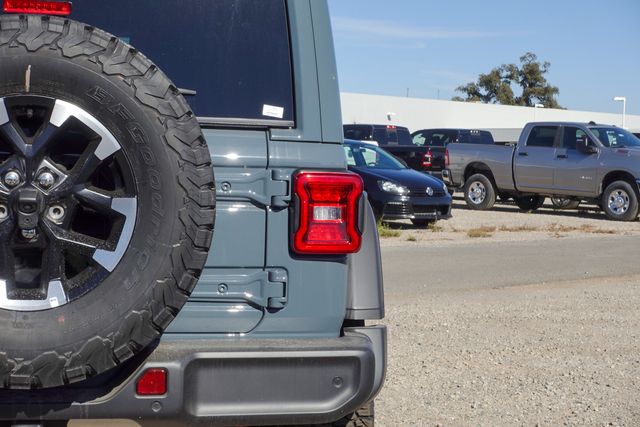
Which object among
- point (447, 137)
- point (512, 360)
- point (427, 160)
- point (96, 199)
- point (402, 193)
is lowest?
point (512, 360)

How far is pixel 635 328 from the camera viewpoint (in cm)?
816

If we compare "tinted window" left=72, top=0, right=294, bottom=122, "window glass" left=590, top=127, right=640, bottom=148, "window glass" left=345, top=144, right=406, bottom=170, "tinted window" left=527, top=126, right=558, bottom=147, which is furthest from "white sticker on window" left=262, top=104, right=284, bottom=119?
"tinted window" left=527, top=126, right=558, bottom=147

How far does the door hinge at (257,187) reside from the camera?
11.1ft

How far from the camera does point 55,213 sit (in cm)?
299

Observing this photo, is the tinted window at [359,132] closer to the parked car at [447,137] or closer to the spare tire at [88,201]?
the parked car at [447,137]

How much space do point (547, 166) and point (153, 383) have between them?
17.8 m

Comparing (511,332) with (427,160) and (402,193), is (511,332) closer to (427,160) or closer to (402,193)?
(402,193)

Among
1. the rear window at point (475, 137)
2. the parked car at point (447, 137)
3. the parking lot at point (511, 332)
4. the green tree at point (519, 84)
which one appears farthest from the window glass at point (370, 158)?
the green tree at point (519, 84)

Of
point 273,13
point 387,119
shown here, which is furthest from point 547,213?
point 387,119

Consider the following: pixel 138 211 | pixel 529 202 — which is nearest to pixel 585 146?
pixel 529 202

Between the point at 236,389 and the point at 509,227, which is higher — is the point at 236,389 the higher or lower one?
the higher one

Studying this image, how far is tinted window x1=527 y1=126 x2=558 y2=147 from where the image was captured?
20.4m

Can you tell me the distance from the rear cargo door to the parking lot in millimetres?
2184

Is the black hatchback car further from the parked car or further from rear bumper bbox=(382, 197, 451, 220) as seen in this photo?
the parked car
